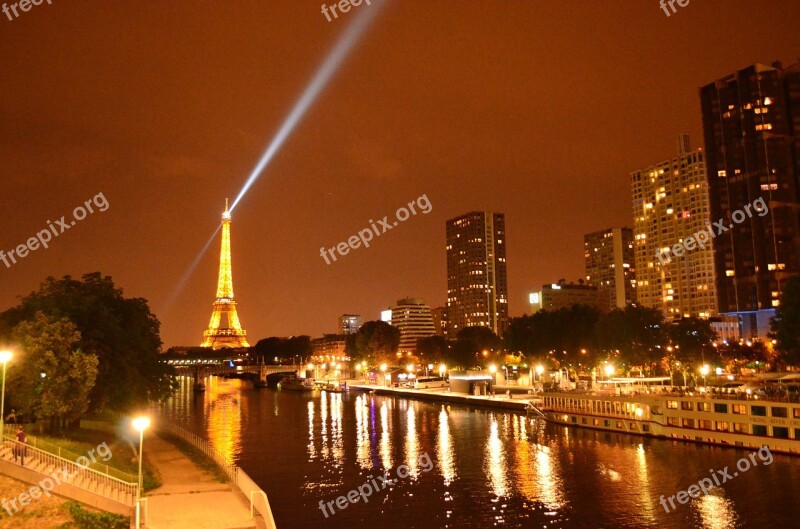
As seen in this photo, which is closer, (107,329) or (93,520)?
(93,520)

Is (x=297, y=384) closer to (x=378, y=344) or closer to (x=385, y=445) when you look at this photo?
(x=378, y=344)

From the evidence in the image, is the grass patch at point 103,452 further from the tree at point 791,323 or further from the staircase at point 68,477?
the tree at point 791,323

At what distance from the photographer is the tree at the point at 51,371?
42531 mm

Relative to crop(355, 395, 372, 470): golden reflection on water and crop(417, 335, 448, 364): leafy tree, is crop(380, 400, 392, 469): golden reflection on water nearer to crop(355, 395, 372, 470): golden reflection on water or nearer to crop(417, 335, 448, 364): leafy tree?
crop(355, 395, 372, 470): golden reflection on water

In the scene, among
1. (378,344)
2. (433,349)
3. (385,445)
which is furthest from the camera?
(378,344)

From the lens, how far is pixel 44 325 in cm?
4475

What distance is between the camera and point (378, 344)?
18375 centimetres

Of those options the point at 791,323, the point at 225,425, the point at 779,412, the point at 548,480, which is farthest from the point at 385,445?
the point at 791,323

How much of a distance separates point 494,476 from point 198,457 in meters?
21.9

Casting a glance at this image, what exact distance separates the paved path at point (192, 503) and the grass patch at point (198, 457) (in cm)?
51

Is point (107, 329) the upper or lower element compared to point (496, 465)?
upper

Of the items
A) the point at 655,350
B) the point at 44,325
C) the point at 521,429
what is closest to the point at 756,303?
the point at 655,350

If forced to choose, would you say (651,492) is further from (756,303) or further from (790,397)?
(756,303)

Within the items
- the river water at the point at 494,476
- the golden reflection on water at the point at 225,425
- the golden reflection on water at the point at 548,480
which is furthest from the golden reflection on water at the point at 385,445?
the golden reflection on water at the point at 225,425
